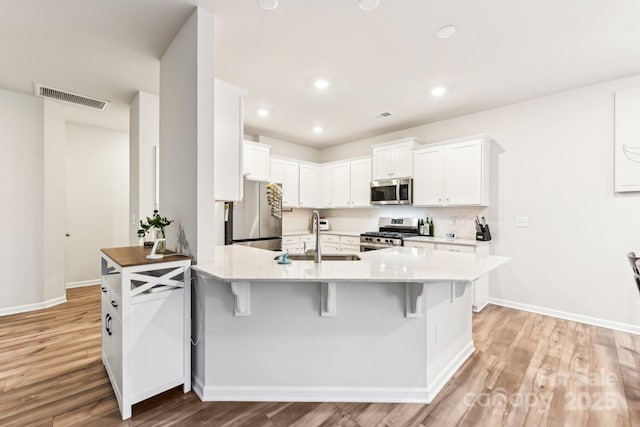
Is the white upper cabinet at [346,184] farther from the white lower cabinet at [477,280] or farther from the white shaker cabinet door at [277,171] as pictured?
the white lower cabinet at [477,280]

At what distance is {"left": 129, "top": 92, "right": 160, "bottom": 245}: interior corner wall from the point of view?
343 cm

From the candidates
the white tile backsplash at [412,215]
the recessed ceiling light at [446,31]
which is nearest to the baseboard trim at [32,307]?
the white tile backsplash at [412,215]

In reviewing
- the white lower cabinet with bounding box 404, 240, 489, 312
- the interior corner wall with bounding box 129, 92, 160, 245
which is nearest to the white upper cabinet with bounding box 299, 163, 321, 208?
the white lower cabinet with bounding box 404, 240, 489, 312

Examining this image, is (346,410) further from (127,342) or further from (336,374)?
(127,342)

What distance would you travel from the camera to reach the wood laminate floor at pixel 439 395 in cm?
178

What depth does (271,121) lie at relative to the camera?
4.61 meters

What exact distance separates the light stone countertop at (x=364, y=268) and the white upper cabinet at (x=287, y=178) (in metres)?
2.87

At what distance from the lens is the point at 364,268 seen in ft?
6.15

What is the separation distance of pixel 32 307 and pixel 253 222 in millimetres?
3002

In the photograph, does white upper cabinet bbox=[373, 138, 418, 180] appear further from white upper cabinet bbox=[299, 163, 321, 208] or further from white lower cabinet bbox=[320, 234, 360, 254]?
white upper cabinet bbox=[299, 163, 321, 208]

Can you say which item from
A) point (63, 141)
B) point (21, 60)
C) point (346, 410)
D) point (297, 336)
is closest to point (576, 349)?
point (346, 410)

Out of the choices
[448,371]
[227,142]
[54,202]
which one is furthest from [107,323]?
[54,202]

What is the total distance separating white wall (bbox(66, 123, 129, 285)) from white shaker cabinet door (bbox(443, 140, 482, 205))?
556 cm

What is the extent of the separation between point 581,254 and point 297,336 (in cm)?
362
